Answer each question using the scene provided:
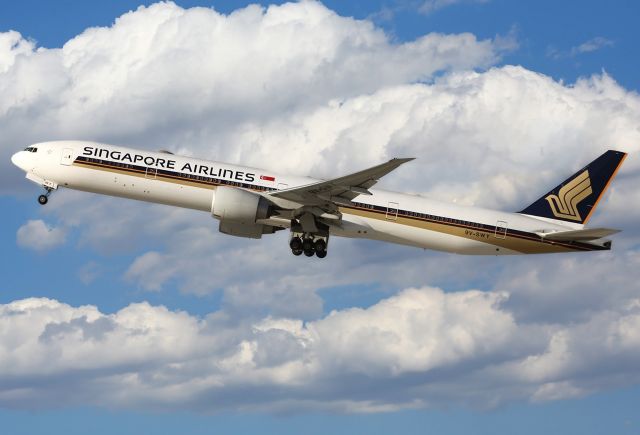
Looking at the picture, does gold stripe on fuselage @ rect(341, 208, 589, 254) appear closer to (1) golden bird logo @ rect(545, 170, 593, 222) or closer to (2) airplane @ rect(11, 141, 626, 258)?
(2) airplane @ rect(11, 141, 626, 258)

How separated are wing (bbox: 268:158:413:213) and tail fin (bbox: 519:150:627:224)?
13.4 metres

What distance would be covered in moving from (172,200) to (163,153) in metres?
2.89

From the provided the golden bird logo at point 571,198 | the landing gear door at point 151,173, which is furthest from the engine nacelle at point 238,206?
the golden bird logo at point 571,198

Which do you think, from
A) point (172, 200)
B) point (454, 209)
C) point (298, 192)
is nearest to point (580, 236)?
point (454, 209)

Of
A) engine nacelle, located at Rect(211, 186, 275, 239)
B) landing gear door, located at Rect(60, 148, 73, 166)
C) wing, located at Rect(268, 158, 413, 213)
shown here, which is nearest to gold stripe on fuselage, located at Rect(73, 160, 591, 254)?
landing gear door, located at Rect(60, 148, 73, 166)

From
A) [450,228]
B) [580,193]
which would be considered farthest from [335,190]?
[580,193]

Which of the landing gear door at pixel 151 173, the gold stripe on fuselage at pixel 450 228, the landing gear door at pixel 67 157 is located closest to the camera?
the landing gear door at pixel 151 173

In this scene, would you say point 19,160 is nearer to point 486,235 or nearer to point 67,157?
point 67,157

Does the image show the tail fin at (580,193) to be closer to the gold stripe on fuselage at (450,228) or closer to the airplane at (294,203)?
the airplane at (294,203)

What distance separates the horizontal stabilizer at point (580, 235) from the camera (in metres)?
60.5

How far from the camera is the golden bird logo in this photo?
66750 millimetres

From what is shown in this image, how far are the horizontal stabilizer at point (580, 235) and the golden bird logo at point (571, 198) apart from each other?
3.42m

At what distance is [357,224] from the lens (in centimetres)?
6134

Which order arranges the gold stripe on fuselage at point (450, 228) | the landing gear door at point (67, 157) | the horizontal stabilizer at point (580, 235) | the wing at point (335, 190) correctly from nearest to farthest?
the wing at point (335, 190), the gold stripe on fuselage at point (450, 228), the horizontal stabilizer at point (580, 235), the landing gear door at point (67, 157)
